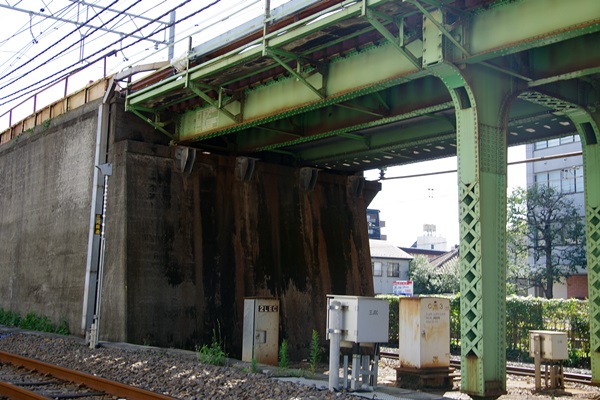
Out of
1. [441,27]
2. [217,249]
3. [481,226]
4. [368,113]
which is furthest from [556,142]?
[481,226]

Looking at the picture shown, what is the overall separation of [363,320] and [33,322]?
607 inches

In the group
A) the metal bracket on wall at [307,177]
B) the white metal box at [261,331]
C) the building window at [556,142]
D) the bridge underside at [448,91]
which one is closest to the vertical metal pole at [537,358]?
the bridge underside at [448,91]

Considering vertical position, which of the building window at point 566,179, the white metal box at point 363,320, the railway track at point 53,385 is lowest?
the railway track at point 53,385

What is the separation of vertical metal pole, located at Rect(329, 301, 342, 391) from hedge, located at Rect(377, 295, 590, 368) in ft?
44.6

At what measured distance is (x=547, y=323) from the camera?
2347 cm

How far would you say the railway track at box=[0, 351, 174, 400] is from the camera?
1006 cm

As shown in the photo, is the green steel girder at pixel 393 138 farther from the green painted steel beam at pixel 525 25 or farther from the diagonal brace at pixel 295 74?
the green painted steel beam at pixel 525 25

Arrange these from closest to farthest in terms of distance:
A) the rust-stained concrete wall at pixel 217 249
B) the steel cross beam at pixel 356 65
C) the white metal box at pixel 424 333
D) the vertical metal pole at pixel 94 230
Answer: the steel cross beam at pixel 356 65 < the white metal box at pixel 424 333 < the rust-stained concrete wall at pixel 217 249 < the vertical metal pole at pixel 94 230

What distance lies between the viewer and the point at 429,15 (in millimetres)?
11297

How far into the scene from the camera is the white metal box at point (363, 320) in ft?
34.4

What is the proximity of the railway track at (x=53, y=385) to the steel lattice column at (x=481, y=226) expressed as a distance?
506 centimetres

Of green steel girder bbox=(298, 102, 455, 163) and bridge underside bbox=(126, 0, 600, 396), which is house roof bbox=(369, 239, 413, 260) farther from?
bridge underside bbox=(126, 0, 600, 396)

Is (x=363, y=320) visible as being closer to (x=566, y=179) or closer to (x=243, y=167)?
(x=243, y=167)

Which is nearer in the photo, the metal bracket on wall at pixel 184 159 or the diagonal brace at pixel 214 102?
the diagonal brace at pixel 214 102
